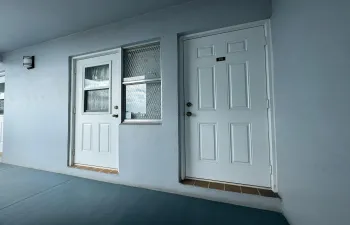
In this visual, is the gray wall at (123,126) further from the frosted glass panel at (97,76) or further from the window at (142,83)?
the frosted glass panel at (97,76)

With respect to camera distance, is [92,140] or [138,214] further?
[92,140]

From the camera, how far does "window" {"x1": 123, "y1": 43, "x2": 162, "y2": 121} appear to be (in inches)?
87.4

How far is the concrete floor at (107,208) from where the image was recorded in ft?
4.71

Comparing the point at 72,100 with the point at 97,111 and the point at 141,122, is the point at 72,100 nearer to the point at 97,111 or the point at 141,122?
the point at 97,111

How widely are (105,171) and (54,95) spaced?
5.44 feet

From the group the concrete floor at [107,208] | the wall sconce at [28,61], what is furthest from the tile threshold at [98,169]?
the wall sconce at [28,61]

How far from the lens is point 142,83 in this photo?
90.4 inches

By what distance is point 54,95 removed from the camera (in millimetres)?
2777

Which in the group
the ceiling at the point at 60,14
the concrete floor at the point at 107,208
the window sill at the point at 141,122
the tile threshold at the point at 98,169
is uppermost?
the ceiling at the point at 60,14

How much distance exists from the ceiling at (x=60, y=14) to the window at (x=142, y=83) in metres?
0.49

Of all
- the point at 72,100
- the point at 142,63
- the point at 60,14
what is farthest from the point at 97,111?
the point at 60,14

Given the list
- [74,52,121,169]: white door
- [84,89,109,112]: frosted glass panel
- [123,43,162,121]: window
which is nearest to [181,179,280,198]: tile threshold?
[123,43,162,121]: window

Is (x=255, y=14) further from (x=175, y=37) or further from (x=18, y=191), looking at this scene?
(x=18, y=191)

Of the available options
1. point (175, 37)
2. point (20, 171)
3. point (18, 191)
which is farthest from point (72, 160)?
point (175, 37)
